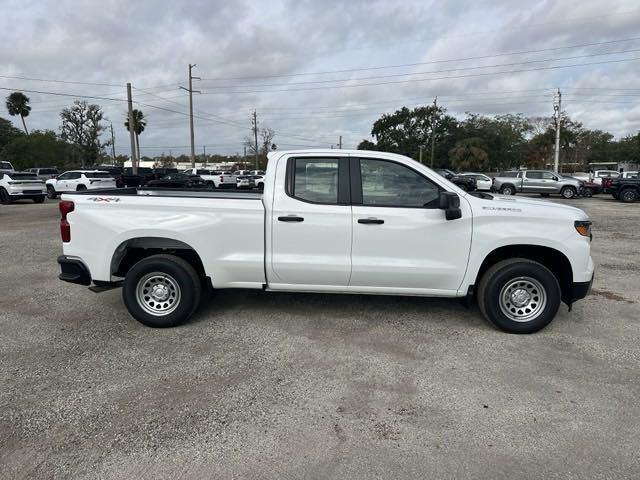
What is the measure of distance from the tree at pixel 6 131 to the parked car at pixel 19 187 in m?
63.0

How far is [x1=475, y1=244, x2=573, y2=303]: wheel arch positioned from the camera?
4555 mm

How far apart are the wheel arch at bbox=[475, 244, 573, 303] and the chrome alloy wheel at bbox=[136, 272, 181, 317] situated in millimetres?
3144

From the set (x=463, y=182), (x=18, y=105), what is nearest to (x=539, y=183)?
(x=463, y=182)

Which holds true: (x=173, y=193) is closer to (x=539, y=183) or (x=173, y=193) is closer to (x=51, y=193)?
(x=51, y=193)

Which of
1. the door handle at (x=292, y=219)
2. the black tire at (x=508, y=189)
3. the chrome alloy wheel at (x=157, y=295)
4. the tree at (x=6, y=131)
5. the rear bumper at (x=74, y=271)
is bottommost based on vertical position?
the chrome alloy wheel at (x=157, y=295)

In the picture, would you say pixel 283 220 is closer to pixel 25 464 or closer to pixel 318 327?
pixel 318 327

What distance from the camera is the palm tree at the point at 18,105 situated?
7144cm

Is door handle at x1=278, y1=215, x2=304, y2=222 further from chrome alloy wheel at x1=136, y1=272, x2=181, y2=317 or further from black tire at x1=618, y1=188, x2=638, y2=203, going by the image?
black tire at x1=618, y1=188, x2=638, y2=203

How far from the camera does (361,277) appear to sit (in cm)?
455

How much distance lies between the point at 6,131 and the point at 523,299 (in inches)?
3654

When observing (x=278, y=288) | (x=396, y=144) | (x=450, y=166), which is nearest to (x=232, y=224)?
(x=278, y=288)

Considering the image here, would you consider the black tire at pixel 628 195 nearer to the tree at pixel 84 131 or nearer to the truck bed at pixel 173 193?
the truck bed at pixel 173 193

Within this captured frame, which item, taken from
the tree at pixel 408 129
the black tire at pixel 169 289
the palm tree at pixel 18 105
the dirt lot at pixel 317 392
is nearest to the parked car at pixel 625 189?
the dirt lot at pixel 317 392

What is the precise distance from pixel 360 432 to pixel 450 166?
62069mm
